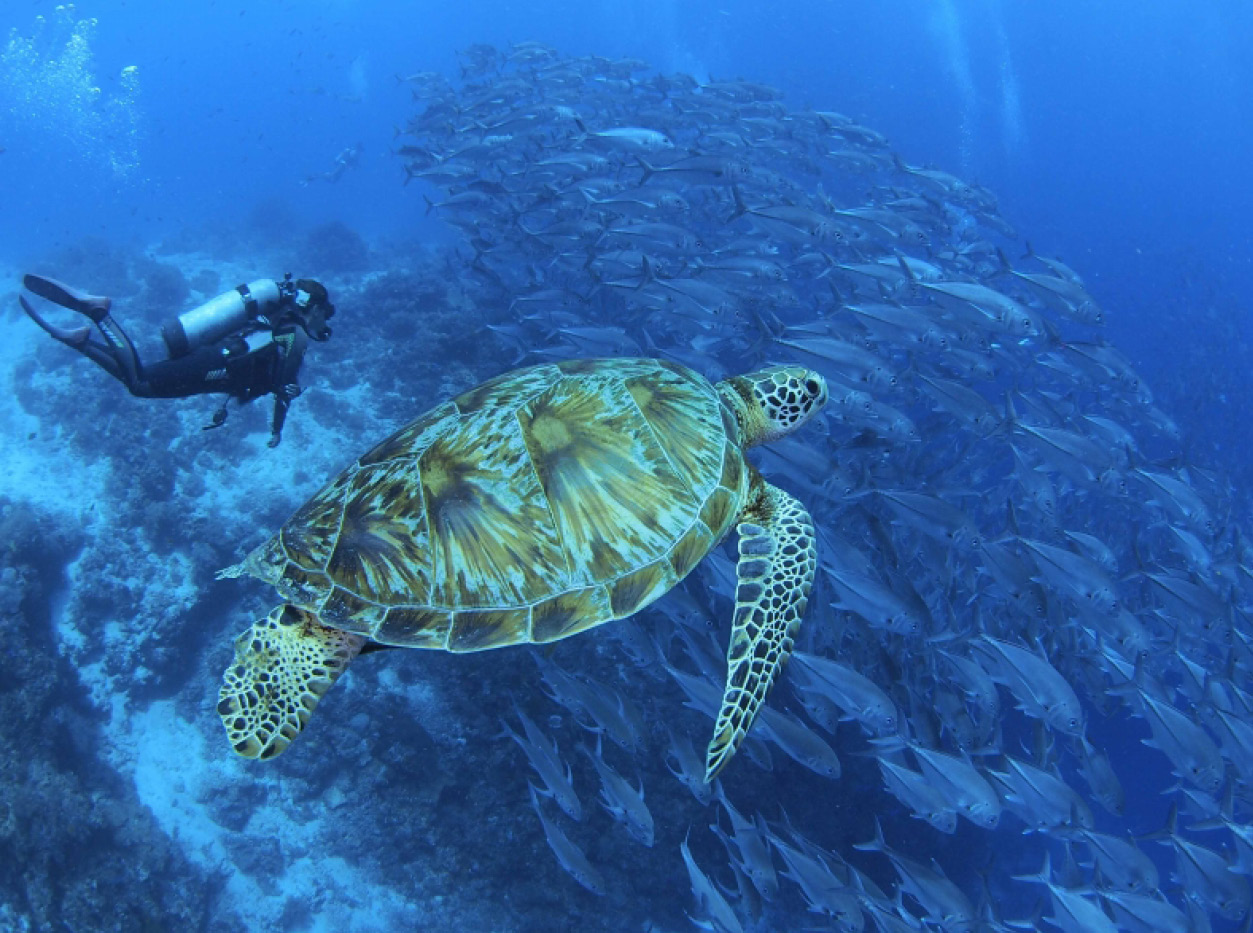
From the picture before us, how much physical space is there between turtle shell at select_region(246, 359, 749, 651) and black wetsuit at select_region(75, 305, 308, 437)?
1.66 m

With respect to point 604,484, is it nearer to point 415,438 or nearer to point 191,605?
point 415,438

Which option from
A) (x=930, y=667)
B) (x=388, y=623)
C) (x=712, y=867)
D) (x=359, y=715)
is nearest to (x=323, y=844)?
(x=359, y=715)

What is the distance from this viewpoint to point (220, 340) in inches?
161

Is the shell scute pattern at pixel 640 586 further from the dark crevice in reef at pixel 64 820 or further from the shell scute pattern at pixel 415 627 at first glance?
the dark crevice in reef at pixel 64 820

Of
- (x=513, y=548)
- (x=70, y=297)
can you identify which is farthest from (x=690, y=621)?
(x=70, y=297)

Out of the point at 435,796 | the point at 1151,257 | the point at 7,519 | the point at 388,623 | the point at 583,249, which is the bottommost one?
the point at 1151,257

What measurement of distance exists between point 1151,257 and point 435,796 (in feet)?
91.8

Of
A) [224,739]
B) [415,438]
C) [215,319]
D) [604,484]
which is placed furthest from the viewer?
[224,739]

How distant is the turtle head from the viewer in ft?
11.8

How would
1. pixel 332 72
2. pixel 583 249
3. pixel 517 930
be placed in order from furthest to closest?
pixel 332 72
pixel 583 249
pixel 517 930

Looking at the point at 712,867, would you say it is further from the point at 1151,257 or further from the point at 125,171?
the point at 125,171

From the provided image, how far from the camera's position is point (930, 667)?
516 cm

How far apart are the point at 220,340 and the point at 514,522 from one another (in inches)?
109

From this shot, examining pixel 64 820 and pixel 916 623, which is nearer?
pixel 916 623
